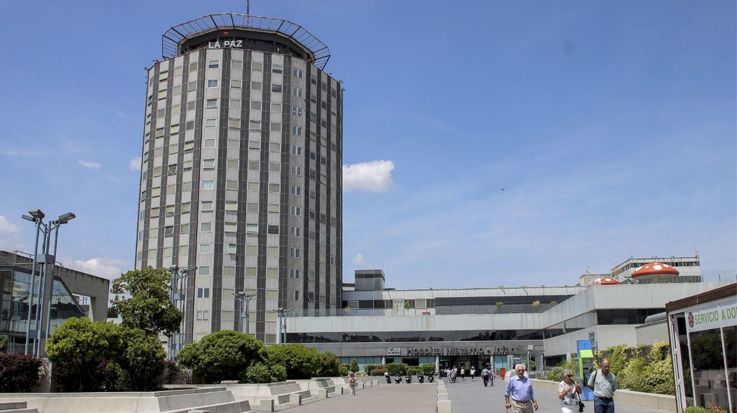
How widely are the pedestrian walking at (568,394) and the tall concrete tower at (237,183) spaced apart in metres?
74.1

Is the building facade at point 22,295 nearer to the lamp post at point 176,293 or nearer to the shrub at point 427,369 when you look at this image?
the lamp post at point 176,293

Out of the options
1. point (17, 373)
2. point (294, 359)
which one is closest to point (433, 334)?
point (294, 359)

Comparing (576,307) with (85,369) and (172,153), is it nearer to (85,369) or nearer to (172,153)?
(85,369)

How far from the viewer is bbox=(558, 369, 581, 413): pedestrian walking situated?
47.1 ft

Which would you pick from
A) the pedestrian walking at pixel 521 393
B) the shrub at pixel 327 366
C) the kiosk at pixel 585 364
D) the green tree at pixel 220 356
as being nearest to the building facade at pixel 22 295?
the green tree at pixel 220 356

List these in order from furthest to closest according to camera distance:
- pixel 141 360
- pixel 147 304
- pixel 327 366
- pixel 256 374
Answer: pixel 327 366, pixel 147 304, pixel 256 374, pixel 141 360

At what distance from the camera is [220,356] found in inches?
1351

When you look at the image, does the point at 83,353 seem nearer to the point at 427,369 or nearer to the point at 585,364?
the point at 585,364

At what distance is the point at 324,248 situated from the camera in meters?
94.4

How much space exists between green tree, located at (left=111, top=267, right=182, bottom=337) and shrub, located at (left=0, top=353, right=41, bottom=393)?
17852mm

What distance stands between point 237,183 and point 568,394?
256 ft

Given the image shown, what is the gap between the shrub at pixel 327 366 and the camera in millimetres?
53841

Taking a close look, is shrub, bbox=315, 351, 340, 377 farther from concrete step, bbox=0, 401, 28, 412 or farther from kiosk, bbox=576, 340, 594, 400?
concrete step, bbox=0, 401, 28, 412

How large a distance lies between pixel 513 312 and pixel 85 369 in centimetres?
6725
